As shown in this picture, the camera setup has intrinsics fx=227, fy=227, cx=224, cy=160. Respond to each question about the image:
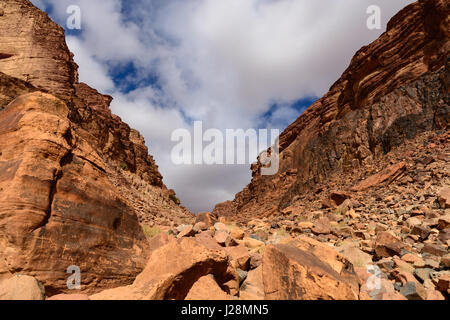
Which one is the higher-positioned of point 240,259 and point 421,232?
point 421,232

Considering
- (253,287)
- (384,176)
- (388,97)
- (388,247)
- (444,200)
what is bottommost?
(253,287)

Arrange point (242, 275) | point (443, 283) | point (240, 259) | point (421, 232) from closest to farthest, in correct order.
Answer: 1. point (443, 283)
2. point (242, 275)
3. point (240, 259)
4. point (421, 232)

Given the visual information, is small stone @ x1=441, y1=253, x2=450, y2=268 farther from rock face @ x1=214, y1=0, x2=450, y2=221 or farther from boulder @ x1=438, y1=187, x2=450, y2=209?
rock face @ x1=214, y1=0, x2=450, y2=221

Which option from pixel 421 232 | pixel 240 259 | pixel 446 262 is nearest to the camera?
pixel 446 262

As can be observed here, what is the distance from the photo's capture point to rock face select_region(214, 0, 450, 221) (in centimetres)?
1451

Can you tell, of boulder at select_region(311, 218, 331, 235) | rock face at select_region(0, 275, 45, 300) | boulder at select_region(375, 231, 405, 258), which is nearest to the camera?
rock face at select_region(0, 275, 45, 300)

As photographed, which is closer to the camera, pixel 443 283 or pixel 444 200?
pixel 443 283

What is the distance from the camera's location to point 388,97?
17969 mm

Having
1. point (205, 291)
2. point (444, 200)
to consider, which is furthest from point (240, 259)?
point (444, 200)

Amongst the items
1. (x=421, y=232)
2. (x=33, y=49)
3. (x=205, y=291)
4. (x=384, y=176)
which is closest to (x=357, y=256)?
(x=421, y=232)

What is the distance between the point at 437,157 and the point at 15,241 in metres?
13.5

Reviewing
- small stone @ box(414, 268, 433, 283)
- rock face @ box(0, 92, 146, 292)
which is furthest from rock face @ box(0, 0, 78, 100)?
small stone @ box(414, 268, 433, 283)

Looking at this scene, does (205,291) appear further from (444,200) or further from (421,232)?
(444,200)

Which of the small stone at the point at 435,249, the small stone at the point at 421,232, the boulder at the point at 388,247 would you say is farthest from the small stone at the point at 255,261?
the small stone at the point at 421,232
